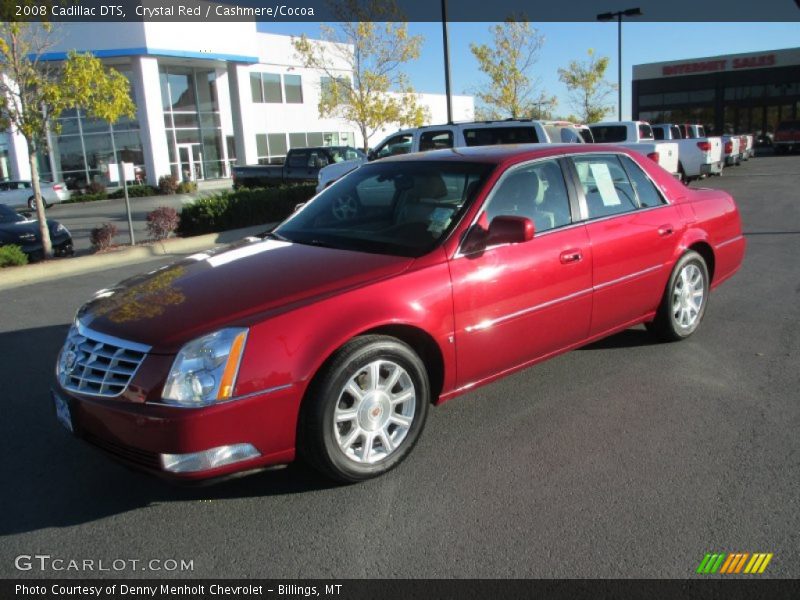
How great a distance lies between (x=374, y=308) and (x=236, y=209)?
11882 millimetres

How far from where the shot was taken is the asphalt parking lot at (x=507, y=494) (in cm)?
282

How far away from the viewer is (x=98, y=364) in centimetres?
317

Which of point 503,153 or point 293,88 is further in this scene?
point 293,88

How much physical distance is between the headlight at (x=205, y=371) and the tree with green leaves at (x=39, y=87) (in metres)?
10.3

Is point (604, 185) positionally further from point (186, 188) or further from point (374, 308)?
point (186, 188)

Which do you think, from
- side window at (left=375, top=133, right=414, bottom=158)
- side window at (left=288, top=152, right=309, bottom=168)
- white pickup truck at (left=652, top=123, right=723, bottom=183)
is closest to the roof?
side window at (left=375, top=133, right=414, bottom=158)

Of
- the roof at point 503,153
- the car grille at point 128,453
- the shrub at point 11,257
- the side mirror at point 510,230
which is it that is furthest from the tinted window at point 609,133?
the car grille at point 128,453

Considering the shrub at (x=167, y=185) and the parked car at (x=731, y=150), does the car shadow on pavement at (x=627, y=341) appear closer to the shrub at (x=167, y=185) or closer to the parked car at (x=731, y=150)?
the parked car at (x=731, y=150)

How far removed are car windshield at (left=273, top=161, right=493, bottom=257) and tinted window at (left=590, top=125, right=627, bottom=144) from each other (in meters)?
16.4

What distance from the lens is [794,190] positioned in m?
18.0

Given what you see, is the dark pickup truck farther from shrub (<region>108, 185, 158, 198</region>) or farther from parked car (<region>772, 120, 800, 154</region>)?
parked car (<region>772, 120, 800, 154</region>)

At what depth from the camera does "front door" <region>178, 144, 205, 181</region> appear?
1380 inches

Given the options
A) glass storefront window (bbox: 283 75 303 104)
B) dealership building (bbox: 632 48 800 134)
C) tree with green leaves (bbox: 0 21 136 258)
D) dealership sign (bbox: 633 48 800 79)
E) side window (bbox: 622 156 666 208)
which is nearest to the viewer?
side window (bbox: 622 156 666 208)

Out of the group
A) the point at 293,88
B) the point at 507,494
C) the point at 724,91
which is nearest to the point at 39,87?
the point at 507,494
